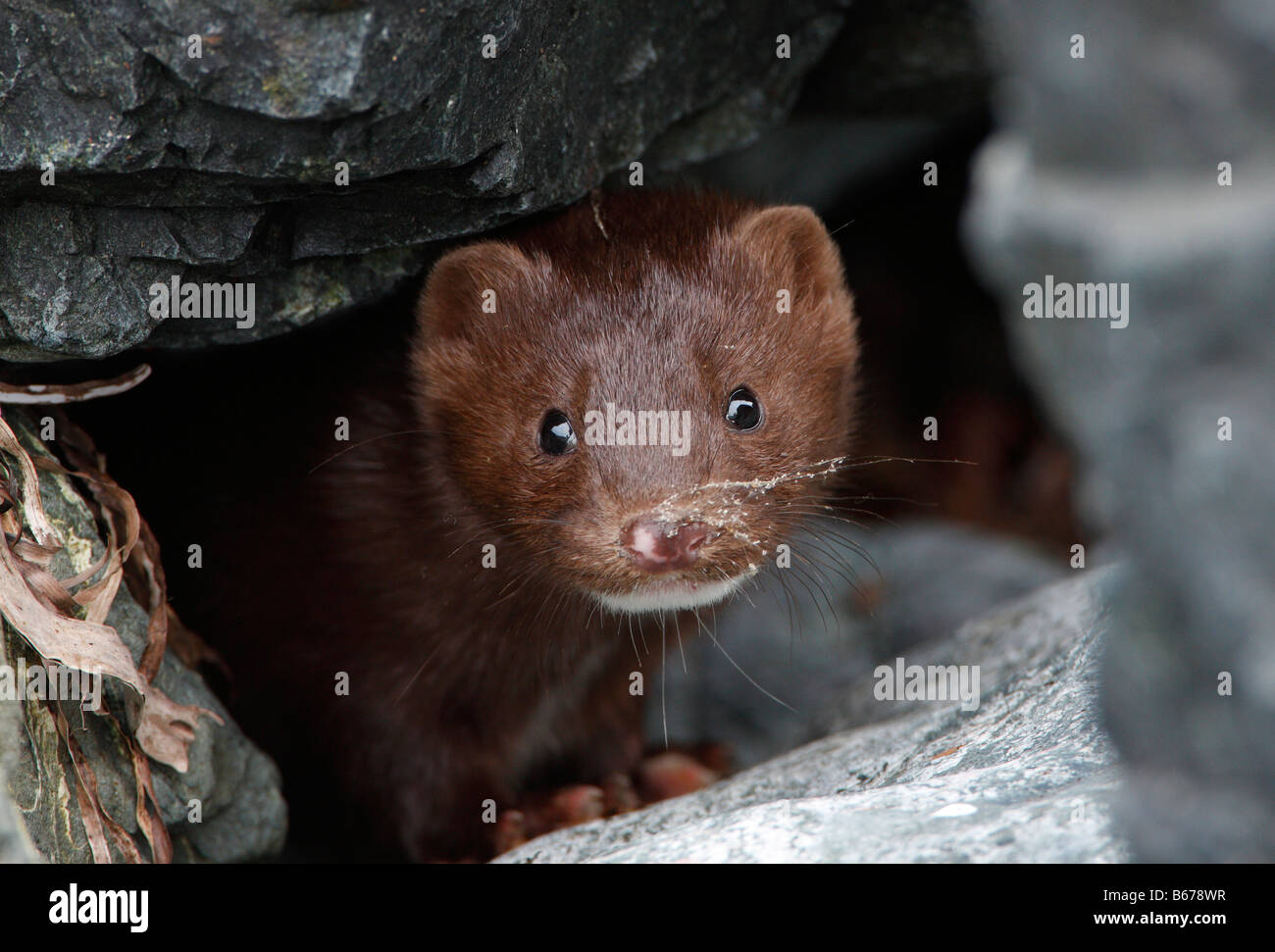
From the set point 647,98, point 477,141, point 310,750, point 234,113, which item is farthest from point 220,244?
point 310,750

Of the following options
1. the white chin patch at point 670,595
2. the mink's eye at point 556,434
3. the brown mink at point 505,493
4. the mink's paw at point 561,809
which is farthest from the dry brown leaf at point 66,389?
the mink's paw at point 561,809

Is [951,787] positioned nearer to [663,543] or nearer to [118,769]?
[663,543]

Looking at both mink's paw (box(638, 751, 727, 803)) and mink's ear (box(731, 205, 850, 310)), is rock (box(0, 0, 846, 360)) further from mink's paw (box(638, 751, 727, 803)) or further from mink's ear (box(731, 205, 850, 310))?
mink's paw (box(638, 751, 727, 803))

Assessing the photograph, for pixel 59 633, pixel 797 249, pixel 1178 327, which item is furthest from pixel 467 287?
pixel 1178 327

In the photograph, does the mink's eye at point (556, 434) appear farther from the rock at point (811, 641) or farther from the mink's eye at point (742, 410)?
the rock at point (811, 641)

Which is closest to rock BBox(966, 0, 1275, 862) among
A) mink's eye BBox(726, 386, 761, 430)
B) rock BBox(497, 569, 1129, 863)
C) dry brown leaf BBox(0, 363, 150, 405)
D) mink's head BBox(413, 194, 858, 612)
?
rock BBox(497, 569, 1129, 863)

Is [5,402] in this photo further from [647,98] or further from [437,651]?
[647,98]
